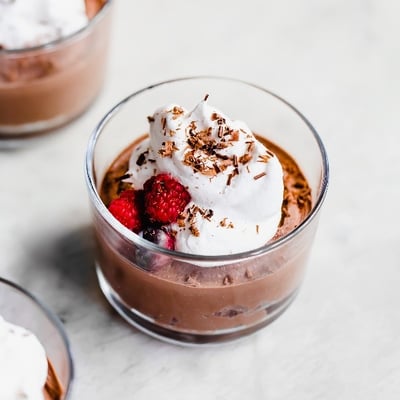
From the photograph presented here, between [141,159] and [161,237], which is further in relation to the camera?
[141,159]

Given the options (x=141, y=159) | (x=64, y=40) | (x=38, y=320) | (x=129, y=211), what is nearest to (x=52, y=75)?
(x=64, y=40)

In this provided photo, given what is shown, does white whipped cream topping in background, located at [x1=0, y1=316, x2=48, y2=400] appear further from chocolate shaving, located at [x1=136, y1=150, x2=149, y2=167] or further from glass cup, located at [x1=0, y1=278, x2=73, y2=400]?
chocolate shaving, located at [x1=136, y1=150, x2=149, y2=167]

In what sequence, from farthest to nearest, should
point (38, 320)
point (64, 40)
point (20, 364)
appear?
point (64, 40) → point (38, 320) → point (20, 364)

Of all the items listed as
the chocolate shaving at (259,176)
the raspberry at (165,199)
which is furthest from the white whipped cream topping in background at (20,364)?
the chocolate shaving at (259,176)

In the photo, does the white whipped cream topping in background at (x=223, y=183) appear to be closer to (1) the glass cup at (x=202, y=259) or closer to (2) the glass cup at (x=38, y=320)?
(1) the glass cup at (x=202, y=259)

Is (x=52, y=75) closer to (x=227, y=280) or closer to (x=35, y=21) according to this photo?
(x=35, y=21)

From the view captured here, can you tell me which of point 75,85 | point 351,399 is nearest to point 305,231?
point 351,399

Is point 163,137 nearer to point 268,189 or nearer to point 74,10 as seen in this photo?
point 268,189
